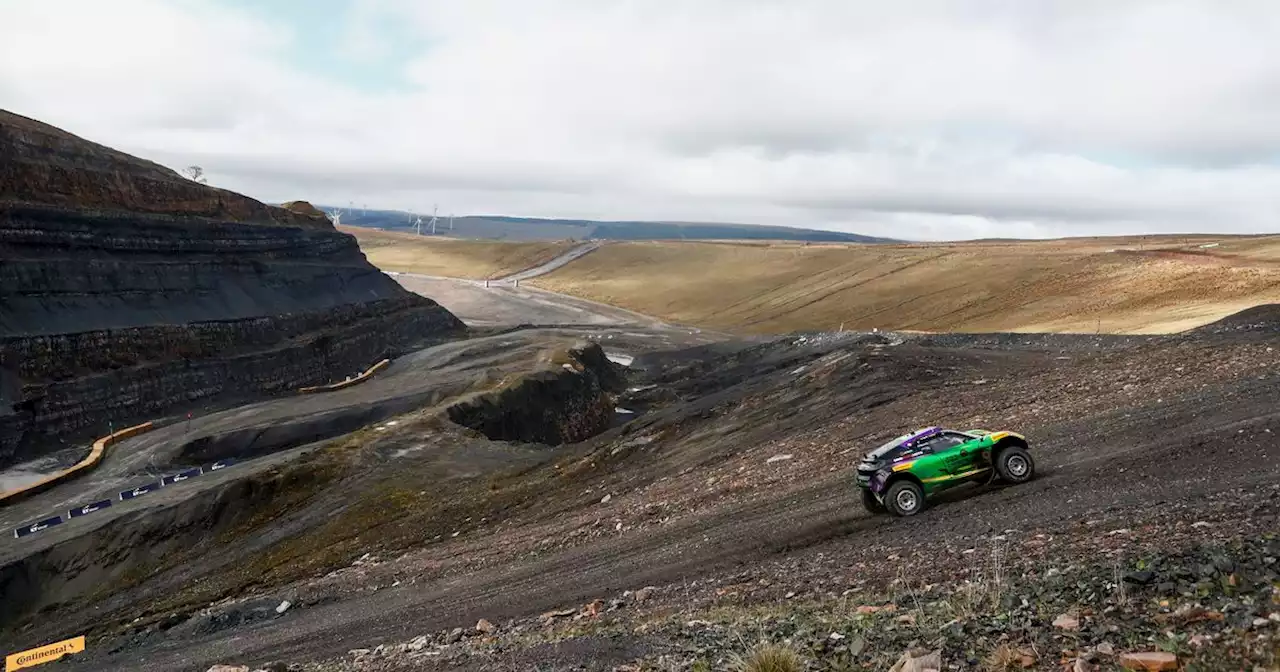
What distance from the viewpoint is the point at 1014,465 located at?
514 inches

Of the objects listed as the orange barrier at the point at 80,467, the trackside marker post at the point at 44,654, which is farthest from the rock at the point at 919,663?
the orange barrier at the point at 80,467

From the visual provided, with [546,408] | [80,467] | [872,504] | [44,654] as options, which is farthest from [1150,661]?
[80,467]

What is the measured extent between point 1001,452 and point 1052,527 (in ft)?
9.69

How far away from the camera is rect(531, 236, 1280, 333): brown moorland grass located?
50.5 m

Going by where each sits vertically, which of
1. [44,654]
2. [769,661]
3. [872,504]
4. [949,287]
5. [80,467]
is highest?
[949,287]

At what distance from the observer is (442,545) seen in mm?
20734

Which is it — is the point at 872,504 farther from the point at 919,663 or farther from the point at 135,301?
the point at 135,301

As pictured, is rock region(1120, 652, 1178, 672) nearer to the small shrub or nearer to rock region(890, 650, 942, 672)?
rock region(890, 650, 942, 672)

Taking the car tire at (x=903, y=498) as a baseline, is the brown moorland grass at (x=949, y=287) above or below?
above

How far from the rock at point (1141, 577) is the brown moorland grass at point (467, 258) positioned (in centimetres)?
15517

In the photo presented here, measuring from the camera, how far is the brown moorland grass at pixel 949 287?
1987 inches

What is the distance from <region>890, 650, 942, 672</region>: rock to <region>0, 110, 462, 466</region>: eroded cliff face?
1612 inches

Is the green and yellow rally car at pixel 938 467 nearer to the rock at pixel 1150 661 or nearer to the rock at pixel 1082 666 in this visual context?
the rock at pixel 1082 666

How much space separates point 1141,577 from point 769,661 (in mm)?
3671
